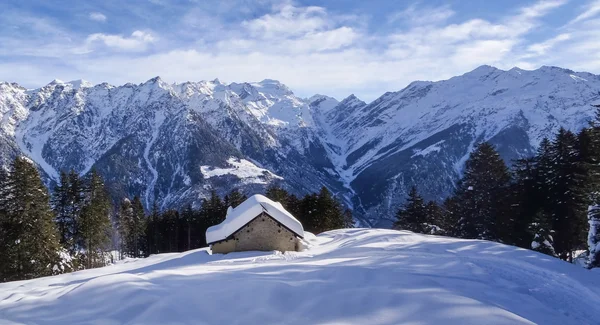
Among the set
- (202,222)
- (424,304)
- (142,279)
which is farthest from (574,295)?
(202,222)

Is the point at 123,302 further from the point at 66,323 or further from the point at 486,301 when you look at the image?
the point at 486,301

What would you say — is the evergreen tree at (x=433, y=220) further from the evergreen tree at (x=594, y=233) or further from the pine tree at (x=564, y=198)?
the evergreen tree at (x=594, y=233)

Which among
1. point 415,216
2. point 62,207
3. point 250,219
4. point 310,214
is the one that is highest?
point 62,207

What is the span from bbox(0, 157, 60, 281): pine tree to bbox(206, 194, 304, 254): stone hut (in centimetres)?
1214

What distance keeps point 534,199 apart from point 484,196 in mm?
4338

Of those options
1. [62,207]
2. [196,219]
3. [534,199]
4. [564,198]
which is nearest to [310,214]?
[196,219]

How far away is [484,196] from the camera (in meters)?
41.0

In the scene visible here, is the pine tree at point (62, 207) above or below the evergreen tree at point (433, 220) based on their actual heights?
above

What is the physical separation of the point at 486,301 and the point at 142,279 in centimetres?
987

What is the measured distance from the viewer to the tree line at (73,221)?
99.8 ft

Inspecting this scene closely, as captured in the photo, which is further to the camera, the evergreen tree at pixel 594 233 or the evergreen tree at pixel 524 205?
the evergreen tree at pixel 524 205

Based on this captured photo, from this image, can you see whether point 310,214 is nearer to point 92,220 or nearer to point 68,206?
point 92,220

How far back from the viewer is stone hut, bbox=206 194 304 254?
34062 mm

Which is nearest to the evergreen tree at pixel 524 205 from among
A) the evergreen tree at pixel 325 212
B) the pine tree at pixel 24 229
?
the evergreen tree at pixel 325 212
